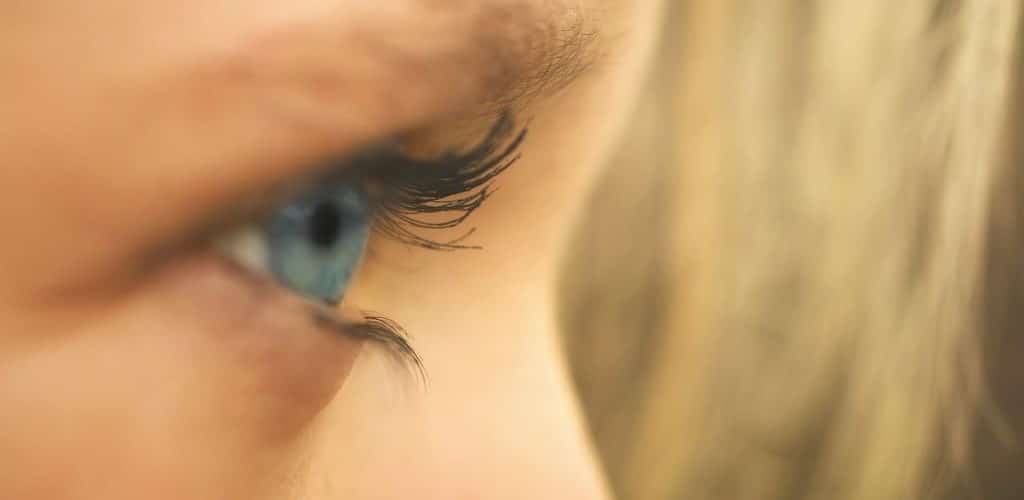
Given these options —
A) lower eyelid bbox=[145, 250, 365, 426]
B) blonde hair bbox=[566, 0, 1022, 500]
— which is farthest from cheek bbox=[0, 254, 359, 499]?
blonde hair bbox=[566, 0, 1022, 500]

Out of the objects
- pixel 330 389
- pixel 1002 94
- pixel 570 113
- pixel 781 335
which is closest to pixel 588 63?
pixel 570 113

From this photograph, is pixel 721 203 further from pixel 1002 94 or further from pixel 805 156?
pixel 1002 94

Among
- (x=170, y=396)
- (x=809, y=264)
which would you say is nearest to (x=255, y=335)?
(x=170, y=396)

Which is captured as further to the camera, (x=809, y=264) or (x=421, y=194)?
(x=809, y=264)

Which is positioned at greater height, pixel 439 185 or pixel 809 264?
pixel 809 264

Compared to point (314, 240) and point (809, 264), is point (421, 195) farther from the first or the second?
point (809, 264)

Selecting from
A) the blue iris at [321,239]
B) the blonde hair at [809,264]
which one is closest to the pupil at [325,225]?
the blue iris at [321,239]

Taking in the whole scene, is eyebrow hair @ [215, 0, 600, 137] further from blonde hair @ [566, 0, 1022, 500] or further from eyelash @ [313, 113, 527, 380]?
blonde hair @ [566, 0, 1022, 500]
